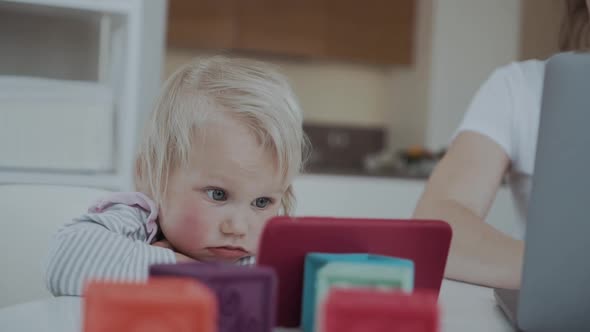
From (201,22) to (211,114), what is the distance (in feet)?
12.4

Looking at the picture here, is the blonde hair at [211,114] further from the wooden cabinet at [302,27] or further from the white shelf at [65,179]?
the wooden cabinet at [302,27]

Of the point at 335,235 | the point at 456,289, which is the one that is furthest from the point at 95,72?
the point at 335,235

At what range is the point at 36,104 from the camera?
73.1 inches

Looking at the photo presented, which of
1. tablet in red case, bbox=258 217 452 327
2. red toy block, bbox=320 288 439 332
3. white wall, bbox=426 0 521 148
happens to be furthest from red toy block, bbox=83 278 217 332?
white wall, bbox=426 0 521 148

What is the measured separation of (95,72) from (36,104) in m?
0.29

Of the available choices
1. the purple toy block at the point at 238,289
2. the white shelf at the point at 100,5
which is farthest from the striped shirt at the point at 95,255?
Answer: the white shelf at the point at 100,5

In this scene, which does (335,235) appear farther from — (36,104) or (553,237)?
(36,104)

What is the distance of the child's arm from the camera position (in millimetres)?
761

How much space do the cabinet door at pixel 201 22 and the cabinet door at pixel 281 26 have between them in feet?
0.22

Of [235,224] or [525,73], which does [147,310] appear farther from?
[525,73]

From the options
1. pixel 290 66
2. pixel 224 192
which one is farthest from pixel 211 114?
pixel 290 66

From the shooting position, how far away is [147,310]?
0.39 meters

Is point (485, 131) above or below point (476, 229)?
above

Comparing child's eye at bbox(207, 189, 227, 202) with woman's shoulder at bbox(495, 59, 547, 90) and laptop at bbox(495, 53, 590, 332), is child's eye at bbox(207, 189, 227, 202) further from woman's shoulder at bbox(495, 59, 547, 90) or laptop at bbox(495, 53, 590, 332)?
woman's shoulder at bbox(495, 59, 547, 90)
